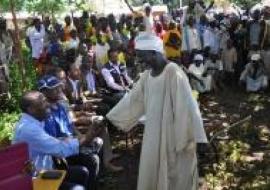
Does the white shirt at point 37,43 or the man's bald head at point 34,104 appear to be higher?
the man's bald head at point 34,104

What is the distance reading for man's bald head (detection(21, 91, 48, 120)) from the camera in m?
4.17

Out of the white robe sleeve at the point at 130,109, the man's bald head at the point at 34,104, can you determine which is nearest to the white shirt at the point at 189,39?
the white robe sleeve at the point at 130,109

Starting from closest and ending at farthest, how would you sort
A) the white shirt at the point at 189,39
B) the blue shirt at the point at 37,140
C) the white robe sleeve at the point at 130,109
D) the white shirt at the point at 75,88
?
the blue shirt at the point at 37,140, the white robe sleeve at the point at 130,109, the white shirt at the point at 75,88, the white shirt at the point at 189,39

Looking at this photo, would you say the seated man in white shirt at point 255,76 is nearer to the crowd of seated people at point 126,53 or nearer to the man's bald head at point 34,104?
the crowd of seated people at point 126,53

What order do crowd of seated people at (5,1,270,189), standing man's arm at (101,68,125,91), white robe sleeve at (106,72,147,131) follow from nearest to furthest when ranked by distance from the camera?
white robe sleeve at (106,72,147,131) → crowd of seated people at (5,1,270,189) → standing man's arm at (101,68,125,91)

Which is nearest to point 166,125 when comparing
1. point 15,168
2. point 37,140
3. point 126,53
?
point 37,140

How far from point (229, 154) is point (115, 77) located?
2.44 m

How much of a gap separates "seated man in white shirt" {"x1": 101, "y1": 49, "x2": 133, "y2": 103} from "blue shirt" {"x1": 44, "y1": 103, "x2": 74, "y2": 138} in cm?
316

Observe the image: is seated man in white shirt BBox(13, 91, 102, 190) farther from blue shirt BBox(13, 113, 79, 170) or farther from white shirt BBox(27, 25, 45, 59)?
white shirt BBox(27, 25, 45, 59)

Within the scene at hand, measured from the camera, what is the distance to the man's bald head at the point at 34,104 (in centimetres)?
417

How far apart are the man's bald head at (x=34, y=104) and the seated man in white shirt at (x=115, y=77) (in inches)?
164

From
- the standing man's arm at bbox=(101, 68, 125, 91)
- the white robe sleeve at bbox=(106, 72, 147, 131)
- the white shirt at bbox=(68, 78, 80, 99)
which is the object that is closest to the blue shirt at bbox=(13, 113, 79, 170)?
the white robe sleeve at bbox=(106, 72, 147, 131)

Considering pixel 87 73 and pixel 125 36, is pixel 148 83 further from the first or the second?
pixel 125 36

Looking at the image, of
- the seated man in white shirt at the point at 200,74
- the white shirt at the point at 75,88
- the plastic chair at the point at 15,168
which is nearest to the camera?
the plastic chair at the point at 15,168
